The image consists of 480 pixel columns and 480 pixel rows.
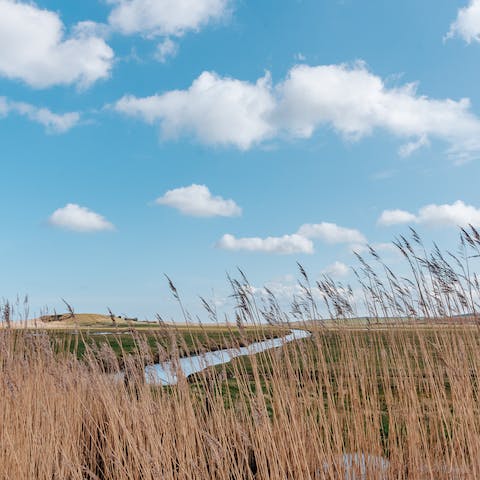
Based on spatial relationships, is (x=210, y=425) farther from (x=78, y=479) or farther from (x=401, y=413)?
(x=401, y=413)

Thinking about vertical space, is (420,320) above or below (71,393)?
above

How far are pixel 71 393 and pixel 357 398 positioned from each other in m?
2.59

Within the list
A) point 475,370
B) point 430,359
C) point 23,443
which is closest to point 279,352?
point 430,359

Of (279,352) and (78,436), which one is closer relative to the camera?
(279,352)

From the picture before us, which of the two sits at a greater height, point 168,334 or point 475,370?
point 168,334

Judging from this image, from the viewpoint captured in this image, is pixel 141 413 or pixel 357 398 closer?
pixel 357 398

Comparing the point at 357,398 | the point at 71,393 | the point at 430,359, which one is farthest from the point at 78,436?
the point at 430,359

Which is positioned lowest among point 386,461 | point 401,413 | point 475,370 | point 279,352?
point 386,461

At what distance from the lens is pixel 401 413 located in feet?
11.1

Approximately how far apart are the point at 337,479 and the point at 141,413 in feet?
4.58

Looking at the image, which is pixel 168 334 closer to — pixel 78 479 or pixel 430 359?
pixel 78 479

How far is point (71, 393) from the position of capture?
4500 millimetres

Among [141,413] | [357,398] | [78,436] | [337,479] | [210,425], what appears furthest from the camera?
[78,436]

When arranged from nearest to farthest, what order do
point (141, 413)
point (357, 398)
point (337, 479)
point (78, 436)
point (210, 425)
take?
point (337, 479) → point (357, 398) → point (141, 413) → point (210, 425) → point (78, 436)
